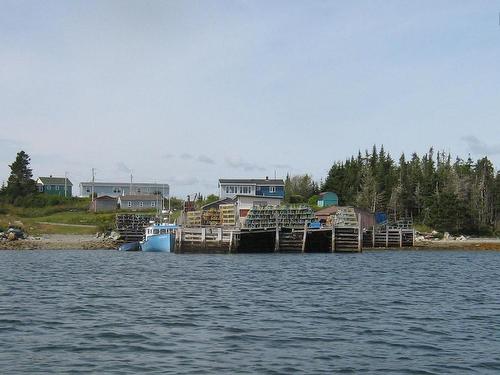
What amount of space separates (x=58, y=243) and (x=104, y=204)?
37.8 metres

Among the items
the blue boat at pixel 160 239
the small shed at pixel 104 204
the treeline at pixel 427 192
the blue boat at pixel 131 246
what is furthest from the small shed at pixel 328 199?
the blue boat at pixel 160 239

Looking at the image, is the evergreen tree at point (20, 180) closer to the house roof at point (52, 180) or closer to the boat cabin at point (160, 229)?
the house roof at point (52, 180)

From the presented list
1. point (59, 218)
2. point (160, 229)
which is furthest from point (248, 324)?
point (59, 218)

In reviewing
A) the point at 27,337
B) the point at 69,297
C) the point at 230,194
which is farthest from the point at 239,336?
the point at 230,194

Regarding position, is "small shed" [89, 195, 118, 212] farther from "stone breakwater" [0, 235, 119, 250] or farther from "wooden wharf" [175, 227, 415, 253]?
"wooden wharf" [175, 227, 415, 253]

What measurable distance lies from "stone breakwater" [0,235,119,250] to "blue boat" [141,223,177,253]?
6454mm

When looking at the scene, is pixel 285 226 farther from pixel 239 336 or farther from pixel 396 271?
pixel 239 336

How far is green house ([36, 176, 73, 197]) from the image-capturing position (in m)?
133

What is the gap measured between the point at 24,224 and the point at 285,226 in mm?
45248

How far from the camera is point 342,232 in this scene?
7062 centimetres

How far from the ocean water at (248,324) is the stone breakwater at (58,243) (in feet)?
129

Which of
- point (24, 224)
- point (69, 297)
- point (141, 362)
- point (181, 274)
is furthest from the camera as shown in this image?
point (24, 224)

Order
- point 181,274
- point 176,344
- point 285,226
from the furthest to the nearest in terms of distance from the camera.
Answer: point 285,226 → point 181,274 → point 176,344

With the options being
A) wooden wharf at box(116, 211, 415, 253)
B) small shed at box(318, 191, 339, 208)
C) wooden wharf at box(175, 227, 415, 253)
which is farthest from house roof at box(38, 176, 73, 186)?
wooden wharf at box(175, 227, 415, 253)
